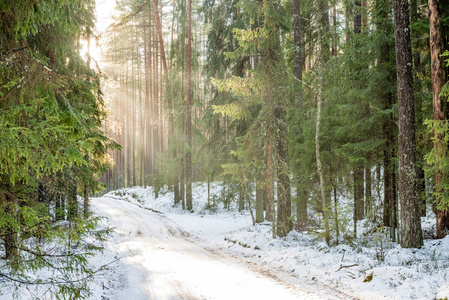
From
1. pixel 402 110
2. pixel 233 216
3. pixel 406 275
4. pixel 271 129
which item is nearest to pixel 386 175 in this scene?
pixel 402 110

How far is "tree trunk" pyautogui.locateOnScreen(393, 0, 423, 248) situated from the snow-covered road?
387 cm

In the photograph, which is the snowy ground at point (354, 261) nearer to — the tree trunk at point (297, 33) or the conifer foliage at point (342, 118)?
the conifer foliage at point (342, 118)

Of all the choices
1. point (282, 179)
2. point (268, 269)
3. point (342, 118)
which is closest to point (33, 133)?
point (268, 269)

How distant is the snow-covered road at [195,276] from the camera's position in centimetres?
639

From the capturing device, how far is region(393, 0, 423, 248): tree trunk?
28.0ft

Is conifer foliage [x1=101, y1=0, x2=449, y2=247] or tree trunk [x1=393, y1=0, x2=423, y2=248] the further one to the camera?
conifer foliage [x1=101, y1=0, x2=449, y2=247]

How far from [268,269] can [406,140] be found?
5.67 meters

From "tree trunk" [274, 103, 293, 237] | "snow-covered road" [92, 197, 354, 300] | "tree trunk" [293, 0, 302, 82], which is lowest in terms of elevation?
"snow-covered road" [92, 197, 354, 300]

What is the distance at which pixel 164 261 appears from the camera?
30.6 ft

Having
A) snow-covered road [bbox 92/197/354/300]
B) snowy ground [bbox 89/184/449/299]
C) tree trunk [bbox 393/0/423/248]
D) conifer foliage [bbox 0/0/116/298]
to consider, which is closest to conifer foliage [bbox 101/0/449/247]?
tree trunk [bbox 393/0/423/248]

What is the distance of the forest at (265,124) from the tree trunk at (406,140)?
36mm

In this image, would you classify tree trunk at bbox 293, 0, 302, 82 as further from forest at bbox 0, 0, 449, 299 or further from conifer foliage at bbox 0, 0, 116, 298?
conifer foliage at bbox 0, 0, 116, 298

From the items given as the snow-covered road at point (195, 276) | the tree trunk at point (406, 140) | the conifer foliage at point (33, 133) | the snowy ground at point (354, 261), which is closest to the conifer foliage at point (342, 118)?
the tree trunk at point (406, 140)

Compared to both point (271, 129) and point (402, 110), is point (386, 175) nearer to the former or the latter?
point (402, 110)
